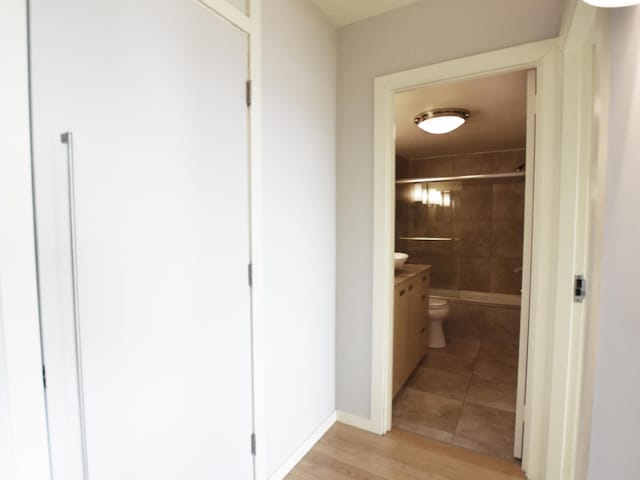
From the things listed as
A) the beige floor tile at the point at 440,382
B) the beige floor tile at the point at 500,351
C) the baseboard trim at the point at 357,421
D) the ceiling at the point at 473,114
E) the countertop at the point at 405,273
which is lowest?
the beige floor tile at the point at 500,351

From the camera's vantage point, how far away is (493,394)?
262 cm

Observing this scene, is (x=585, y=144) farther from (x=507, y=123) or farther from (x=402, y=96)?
(x=507, y=123)

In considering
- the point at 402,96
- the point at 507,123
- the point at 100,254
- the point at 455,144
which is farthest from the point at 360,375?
the point at 455,144

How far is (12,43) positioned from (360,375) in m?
2.20

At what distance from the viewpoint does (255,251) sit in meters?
1.50

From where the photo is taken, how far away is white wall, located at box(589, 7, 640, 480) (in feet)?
2.38

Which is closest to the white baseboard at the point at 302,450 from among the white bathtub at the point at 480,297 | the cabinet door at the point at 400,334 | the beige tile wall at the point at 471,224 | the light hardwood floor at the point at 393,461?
the light hardwood floor at the point at 393,461

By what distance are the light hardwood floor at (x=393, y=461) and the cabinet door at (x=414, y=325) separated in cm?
79

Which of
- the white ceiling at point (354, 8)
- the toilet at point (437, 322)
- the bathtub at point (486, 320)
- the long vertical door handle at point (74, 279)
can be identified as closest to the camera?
the long vertical door handle at point (74, 279)

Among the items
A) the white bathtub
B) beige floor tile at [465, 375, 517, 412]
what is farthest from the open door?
the white bathtub

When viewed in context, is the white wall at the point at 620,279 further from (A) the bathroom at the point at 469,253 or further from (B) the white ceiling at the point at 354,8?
(B) the white ceiling at the point at 354,8

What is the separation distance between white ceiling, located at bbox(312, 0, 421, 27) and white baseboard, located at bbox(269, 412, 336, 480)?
2575mm

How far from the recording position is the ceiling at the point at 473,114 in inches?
97.3

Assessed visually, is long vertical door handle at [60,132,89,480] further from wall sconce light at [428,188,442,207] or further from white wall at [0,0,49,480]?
wall sconce light at [428,188,442,207]
